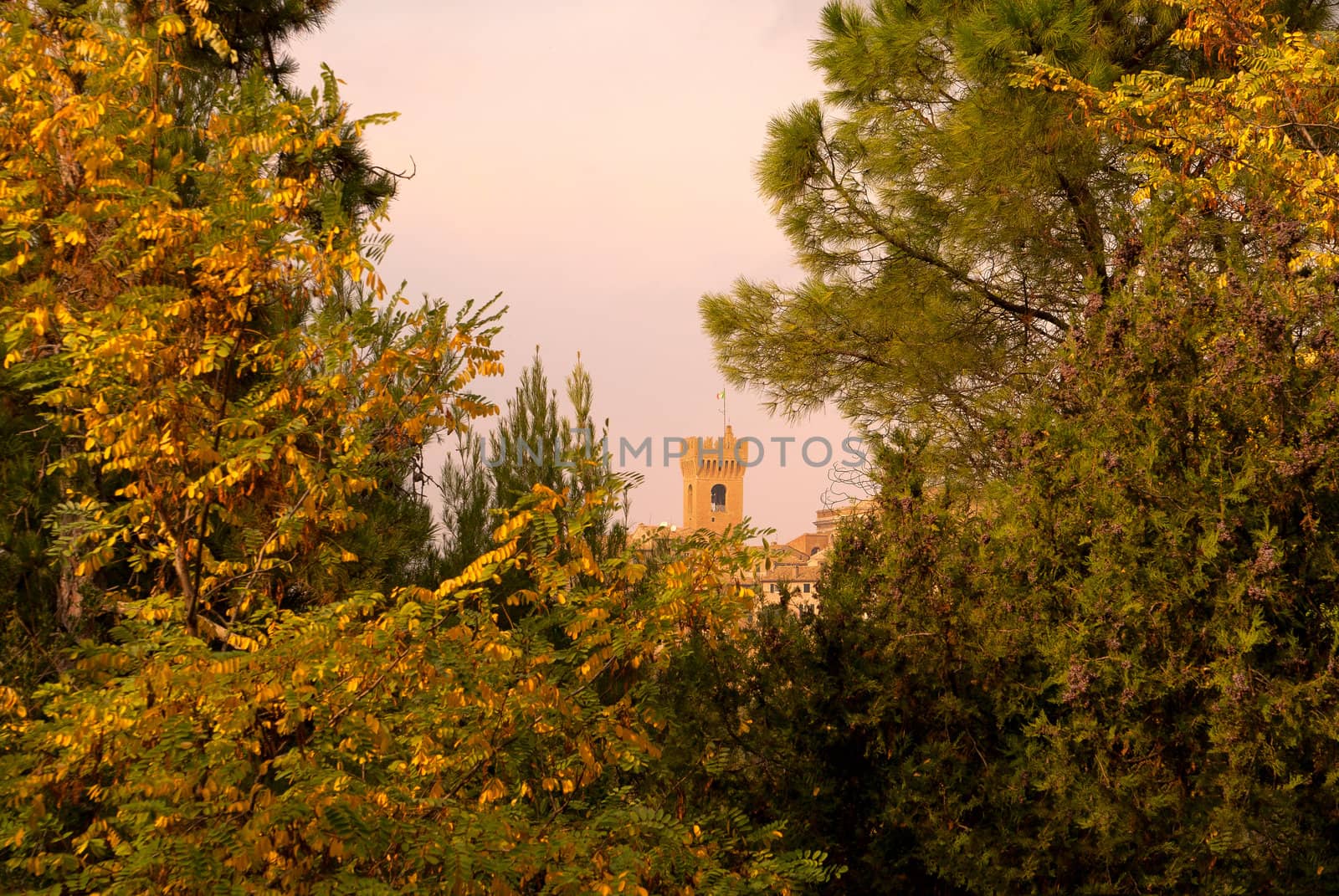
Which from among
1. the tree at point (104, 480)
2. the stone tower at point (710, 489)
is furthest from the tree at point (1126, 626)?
the stone tower at point (710, 489)

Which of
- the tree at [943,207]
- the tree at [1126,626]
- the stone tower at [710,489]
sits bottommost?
the tree at [1126,626]

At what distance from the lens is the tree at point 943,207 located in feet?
35.2

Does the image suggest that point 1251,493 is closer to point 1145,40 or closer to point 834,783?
point 834,783

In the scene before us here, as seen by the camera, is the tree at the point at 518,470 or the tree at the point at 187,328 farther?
the tree at the point at 518,470

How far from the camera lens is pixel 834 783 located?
16.5ft

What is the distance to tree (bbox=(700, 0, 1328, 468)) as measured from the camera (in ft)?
35.2

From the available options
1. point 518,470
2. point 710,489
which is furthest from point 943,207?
point 710,489

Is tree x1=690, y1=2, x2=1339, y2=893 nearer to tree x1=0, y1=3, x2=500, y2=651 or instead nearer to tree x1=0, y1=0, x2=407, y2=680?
tree x1=0, y1=3, x2=500, y2=651

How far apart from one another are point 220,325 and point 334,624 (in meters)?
1.42

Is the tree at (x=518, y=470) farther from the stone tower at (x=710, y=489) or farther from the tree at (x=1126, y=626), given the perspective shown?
the stone tower at (x=710, y=489)

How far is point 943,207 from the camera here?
12.3 m

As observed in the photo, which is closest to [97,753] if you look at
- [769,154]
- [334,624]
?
[334,624]

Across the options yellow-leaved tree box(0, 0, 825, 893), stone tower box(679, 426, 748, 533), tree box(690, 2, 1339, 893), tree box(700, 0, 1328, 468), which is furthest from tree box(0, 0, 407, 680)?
stone tower box(679, 426, 748, 533)

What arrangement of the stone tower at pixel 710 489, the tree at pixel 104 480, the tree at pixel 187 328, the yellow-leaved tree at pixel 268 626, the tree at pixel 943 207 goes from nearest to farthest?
the yellow-leaved tree at pixel 268 626 < the tree at pixel 187 328 < the tree at pixel 104 480 < the tree at pixel 943 207 < the stone tower at pixel 710 489
